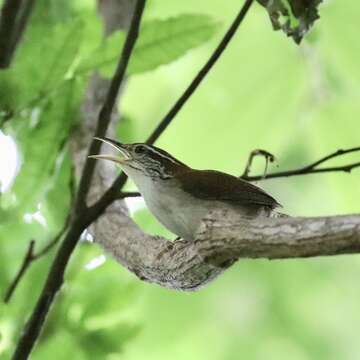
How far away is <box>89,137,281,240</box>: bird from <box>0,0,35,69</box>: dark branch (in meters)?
0.43

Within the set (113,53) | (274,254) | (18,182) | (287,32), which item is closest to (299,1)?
(287,32)

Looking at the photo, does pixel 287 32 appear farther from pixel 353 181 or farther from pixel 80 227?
pixel 353 181

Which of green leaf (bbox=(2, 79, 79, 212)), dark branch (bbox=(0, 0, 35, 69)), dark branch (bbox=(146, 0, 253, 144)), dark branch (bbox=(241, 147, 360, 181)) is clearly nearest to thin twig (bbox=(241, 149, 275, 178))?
dark branch (bbox=(241, 147, 360, 181))

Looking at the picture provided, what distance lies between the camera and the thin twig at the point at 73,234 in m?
1.92

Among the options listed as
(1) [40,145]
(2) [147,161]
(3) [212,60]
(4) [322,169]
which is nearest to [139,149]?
(2) [147,161]

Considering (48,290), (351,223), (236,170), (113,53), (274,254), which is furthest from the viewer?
(236,170)

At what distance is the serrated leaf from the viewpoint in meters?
1.82

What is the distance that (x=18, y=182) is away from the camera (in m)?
2.15

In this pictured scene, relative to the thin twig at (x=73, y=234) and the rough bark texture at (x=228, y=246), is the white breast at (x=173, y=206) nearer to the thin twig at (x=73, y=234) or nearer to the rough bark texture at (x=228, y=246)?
the rough bark texture at (x=228, y=246)

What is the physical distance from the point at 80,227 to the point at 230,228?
68 centimetres

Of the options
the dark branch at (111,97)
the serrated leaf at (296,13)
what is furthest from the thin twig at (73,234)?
the serrated leaf at (296,13)

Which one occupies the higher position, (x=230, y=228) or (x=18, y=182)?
(x=18, y=182)

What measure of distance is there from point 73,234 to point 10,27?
2.04 ft

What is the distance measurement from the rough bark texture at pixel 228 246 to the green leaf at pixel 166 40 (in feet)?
1.49
